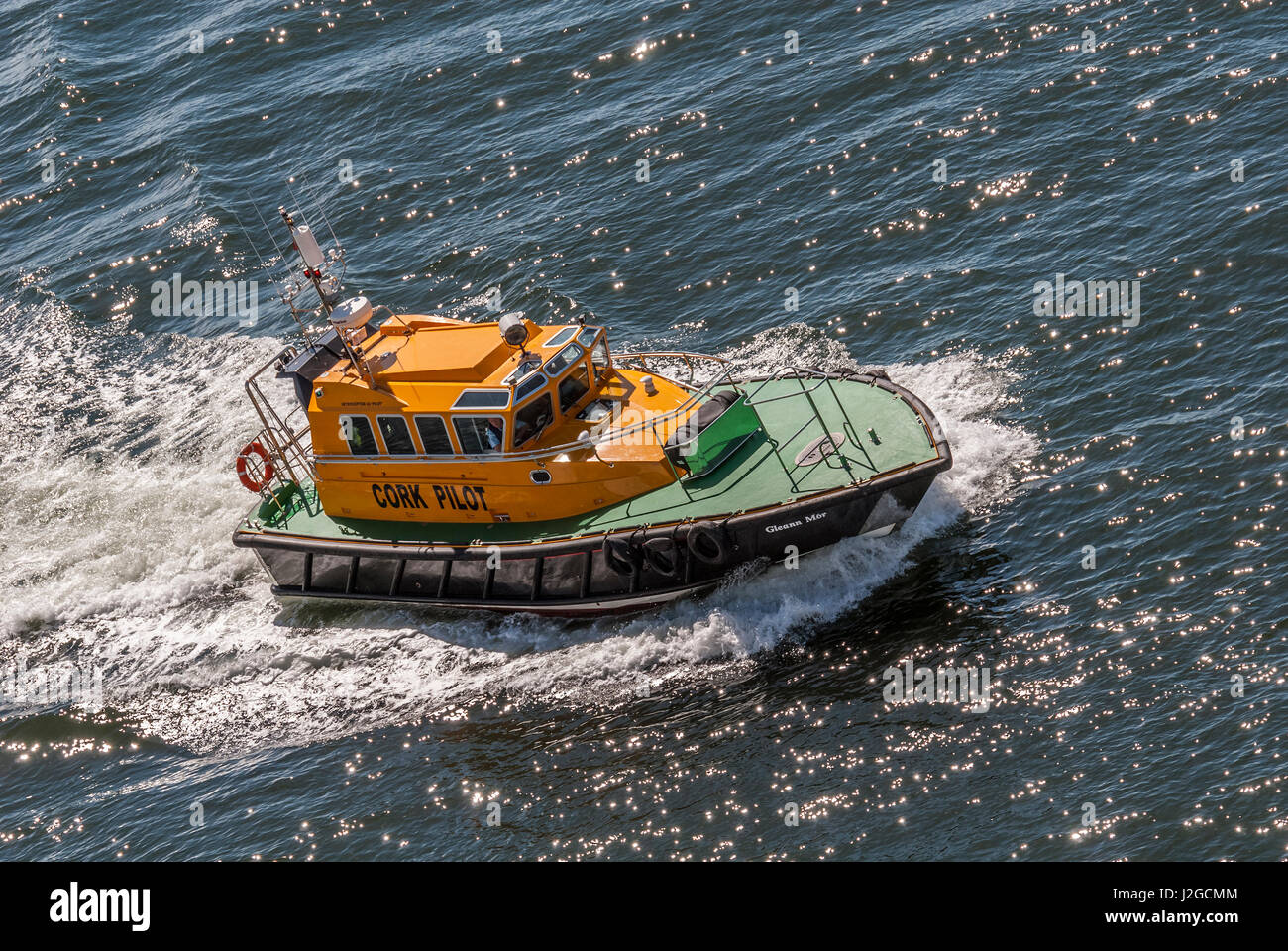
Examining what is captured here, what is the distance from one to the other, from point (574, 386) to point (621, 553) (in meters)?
3.32

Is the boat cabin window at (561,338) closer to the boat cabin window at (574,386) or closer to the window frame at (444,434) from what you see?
the boat cabin window at (574,386)

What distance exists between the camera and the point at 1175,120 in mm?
30875

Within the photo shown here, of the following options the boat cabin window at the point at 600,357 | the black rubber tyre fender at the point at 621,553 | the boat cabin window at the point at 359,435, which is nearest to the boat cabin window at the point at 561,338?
the boat cabin window at the point at 600,357

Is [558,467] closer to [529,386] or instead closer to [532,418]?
[532,418]

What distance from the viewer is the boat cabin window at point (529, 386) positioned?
22.9m

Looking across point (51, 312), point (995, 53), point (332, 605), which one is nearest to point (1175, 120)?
point (995, 53)

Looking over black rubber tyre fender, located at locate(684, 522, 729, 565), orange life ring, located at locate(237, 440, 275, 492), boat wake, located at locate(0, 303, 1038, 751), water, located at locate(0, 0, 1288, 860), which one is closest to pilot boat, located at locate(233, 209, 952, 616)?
black rubber tyre fender, located at locate(684, 522, 729, 565)

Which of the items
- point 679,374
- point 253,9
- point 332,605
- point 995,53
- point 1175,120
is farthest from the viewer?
point 253,9

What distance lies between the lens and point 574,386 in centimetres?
2386

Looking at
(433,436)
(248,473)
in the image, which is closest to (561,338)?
(433,436)
